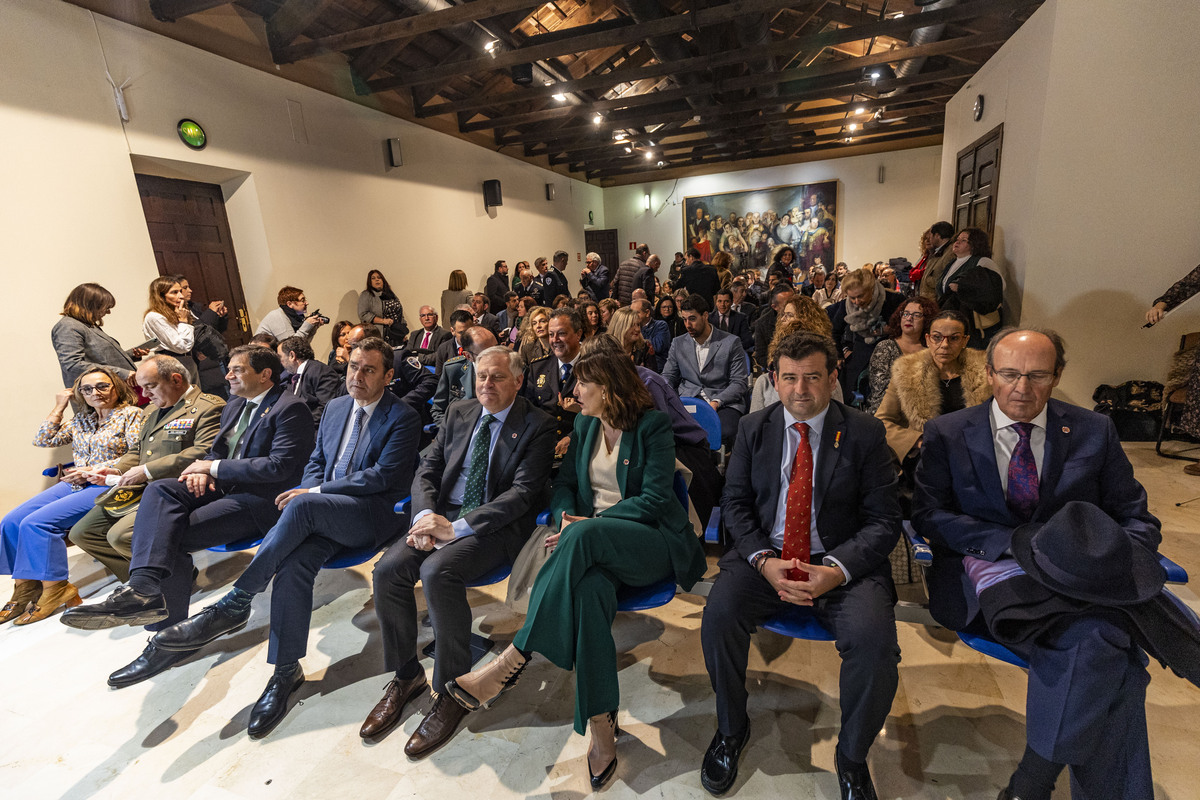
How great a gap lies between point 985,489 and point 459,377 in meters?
3.09

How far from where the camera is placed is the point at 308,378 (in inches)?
150

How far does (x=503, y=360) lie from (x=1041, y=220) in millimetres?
4425

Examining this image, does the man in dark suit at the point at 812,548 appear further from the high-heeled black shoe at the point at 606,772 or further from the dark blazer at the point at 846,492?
the high-heeled black shoe at the point at 606,772

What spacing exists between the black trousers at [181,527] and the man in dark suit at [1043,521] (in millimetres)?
2730

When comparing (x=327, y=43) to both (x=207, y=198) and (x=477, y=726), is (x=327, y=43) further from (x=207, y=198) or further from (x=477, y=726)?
(x=477, y=726)

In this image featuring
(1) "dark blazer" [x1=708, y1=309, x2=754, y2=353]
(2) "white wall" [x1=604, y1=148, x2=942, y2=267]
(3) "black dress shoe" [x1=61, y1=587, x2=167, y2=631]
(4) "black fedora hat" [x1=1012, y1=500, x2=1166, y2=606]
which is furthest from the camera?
(2) "white wall" [x1=604, y1=148, x2=942, y2=267]

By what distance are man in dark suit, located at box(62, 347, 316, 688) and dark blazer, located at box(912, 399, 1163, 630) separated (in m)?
2.68

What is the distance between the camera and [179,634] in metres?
2.20

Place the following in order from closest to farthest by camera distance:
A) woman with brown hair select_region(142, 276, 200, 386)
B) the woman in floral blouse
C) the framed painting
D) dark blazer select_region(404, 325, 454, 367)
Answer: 1. the woman in floral blouse
2. woman with brown hair select_region(142, 276, 200, 386)
3. dark blazer select_region(404, 325, 454, 367)
4. the framed painting

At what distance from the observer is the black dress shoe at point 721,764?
1610 millimetres

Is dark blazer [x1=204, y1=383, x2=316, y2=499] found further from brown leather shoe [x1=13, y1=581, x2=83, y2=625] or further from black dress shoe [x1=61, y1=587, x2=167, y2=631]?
brown leather shoe [x1=13, y1=581, x2=83, y2=625]

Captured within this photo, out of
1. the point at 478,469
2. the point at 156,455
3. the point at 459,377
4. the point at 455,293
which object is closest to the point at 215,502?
the point at 156,455

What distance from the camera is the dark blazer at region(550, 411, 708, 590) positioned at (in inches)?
73.9

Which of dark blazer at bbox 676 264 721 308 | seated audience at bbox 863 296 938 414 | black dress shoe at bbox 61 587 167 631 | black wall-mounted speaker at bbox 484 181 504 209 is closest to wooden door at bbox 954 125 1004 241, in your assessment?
dark blazer at bbox 676 264 721 308
